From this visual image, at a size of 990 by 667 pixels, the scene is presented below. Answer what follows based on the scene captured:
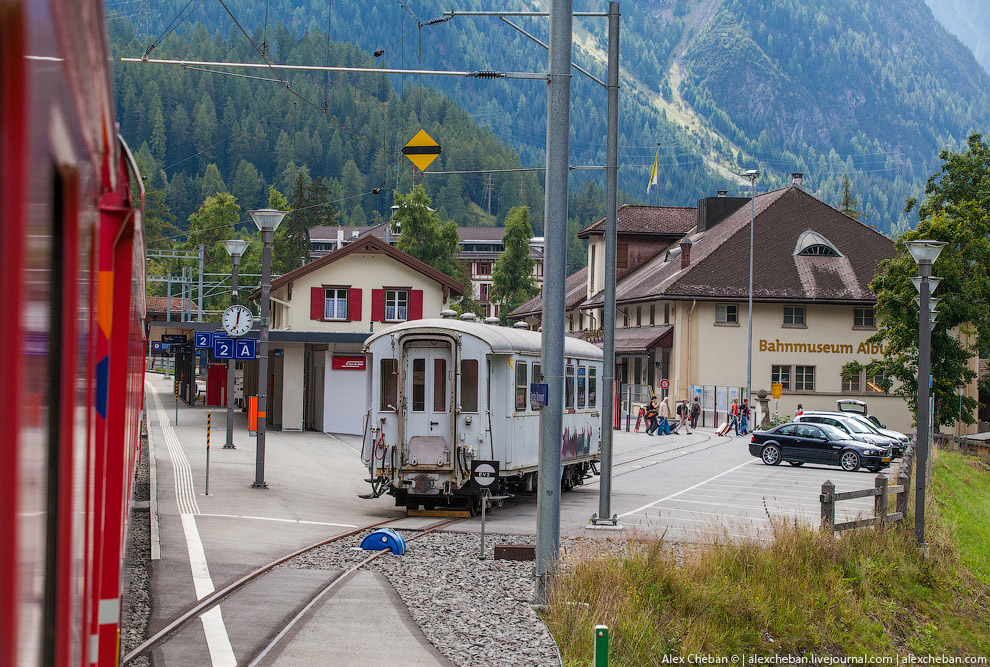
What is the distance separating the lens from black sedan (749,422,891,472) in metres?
31.7

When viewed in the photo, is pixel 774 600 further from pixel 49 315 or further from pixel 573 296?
pixel 573 296

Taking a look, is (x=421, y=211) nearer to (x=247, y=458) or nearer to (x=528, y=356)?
(x=247, y=458)

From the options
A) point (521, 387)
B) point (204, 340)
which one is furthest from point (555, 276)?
point (204, 340)

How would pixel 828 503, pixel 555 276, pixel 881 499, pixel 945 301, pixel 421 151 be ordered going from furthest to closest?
pixel 945 301 < pixel 881 499 < pixel 828 503 < pixel 421 151 < pixel 555 276

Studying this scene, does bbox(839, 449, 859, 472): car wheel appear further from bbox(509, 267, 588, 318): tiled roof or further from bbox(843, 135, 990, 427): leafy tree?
bbox(509, 267, 588, 318): tiled roof

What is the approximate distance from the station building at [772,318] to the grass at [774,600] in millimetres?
36178

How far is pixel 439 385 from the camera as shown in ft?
Result: 60.8

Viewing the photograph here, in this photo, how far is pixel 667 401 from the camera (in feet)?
167

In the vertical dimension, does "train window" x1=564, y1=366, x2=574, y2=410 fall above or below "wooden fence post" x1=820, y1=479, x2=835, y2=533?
Result: above

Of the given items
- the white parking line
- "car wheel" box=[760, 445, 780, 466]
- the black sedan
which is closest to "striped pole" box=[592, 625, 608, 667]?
the white parking line

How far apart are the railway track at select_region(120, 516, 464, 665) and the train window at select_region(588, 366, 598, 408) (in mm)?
8529

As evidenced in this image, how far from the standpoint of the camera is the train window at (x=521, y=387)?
1938 cm

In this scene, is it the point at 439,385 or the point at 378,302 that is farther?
the point at 378,302

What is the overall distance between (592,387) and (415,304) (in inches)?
751
